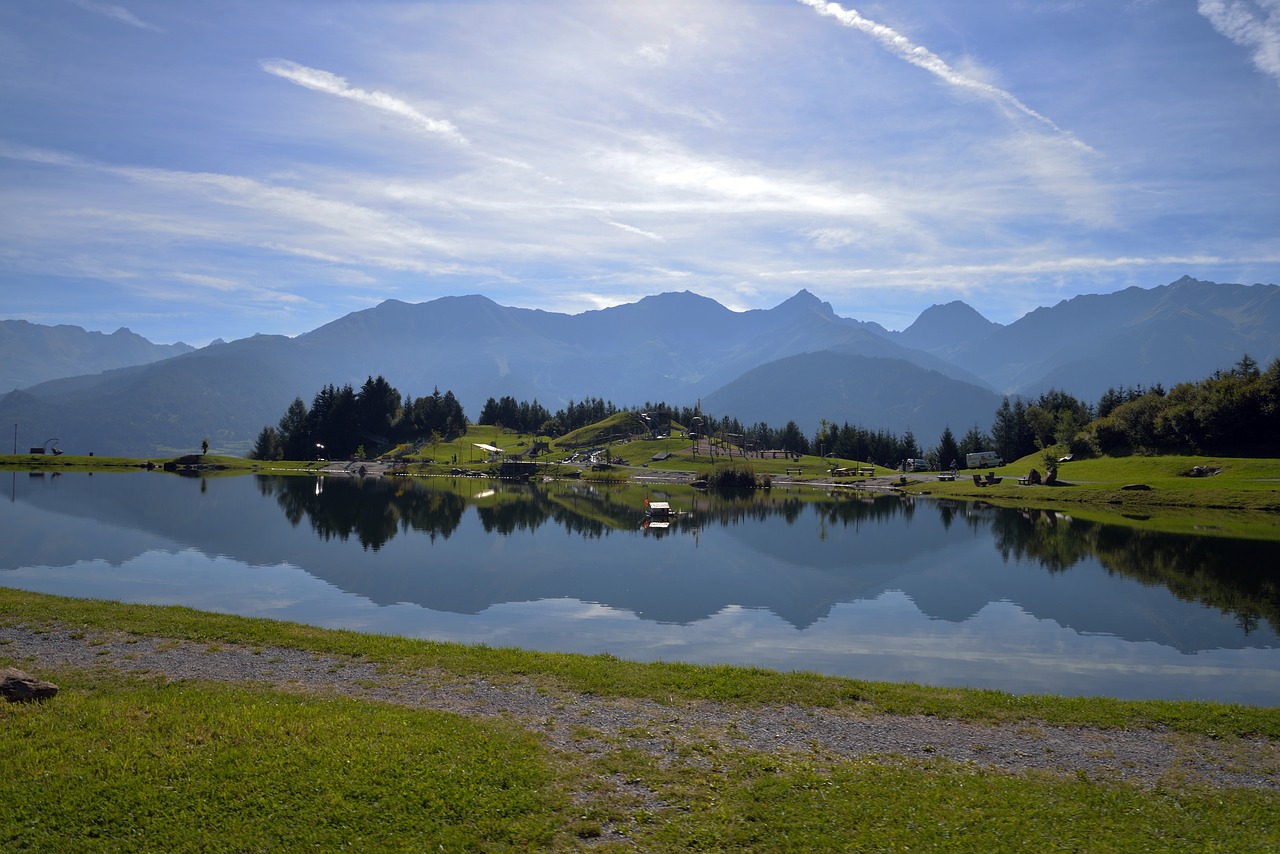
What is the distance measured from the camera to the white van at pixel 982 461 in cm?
16600

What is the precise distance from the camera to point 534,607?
33969 millimetres

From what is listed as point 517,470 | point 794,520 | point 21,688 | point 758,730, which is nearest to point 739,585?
point 758,730

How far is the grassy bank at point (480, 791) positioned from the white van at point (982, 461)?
162 meters

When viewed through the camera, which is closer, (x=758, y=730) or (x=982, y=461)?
(x=758, y=730)

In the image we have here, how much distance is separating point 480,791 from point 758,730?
632cm

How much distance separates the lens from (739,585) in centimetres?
4181

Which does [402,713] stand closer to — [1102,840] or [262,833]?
[262,833]

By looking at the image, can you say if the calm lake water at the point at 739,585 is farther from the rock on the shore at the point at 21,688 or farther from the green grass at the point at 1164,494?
the rock on the shore at the point at 21,688

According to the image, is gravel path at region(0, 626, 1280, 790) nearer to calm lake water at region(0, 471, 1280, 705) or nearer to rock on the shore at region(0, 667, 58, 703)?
rock on the shore at region(0, 667, 58, 703)

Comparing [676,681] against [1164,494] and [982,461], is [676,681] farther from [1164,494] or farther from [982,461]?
[982,461]

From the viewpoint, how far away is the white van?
166 metres

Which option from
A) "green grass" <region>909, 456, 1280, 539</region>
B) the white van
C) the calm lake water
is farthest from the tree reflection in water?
the white van

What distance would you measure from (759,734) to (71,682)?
15883 mm

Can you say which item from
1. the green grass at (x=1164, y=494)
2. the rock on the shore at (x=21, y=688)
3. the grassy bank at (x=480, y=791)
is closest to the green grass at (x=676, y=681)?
the grassy bank at (x=480, y=791)
